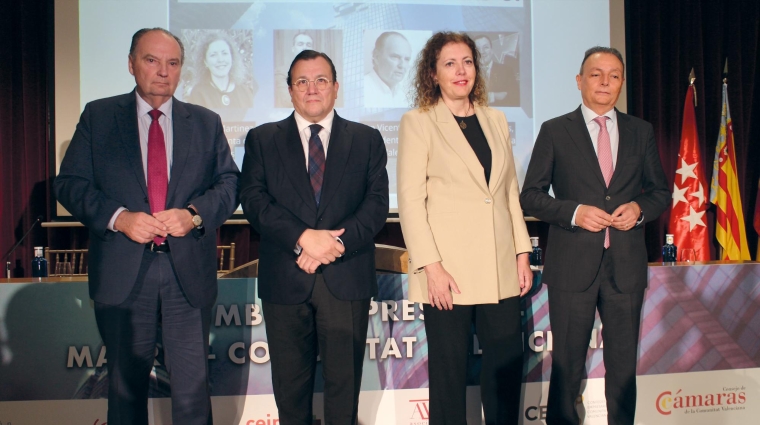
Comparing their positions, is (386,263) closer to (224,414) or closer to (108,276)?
(224,414)

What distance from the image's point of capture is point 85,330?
2.56 metres

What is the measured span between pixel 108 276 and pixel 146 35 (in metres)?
0.86

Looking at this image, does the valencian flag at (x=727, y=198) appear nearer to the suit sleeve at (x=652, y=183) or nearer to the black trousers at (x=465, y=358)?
the suit sleeve at (x=652, y=183)

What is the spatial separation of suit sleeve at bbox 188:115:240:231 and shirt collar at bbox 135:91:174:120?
18cm

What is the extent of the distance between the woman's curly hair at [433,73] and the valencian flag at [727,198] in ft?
12.9

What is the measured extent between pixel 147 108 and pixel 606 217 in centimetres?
175

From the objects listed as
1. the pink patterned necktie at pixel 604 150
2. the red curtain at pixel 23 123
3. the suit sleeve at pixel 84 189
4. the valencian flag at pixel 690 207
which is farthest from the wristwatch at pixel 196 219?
the valencian flag at pixel 690 207

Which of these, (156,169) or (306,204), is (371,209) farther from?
(156,169)

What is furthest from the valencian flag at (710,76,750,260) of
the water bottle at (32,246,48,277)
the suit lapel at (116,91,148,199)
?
the water bottle at (32,246,48,277)

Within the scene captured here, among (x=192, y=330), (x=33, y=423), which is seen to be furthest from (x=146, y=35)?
(x=33, y=423)

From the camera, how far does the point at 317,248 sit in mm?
1940

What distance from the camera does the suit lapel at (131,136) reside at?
2023mm

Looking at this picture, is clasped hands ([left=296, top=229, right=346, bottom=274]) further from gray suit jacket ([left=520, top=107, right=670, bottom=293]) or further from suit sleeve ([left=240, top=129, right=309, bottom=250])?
gray suit jacket ([left=520, top=107, right=670, bottom=293])

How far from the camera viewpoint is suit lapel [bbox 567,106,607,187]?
92.3 inches
